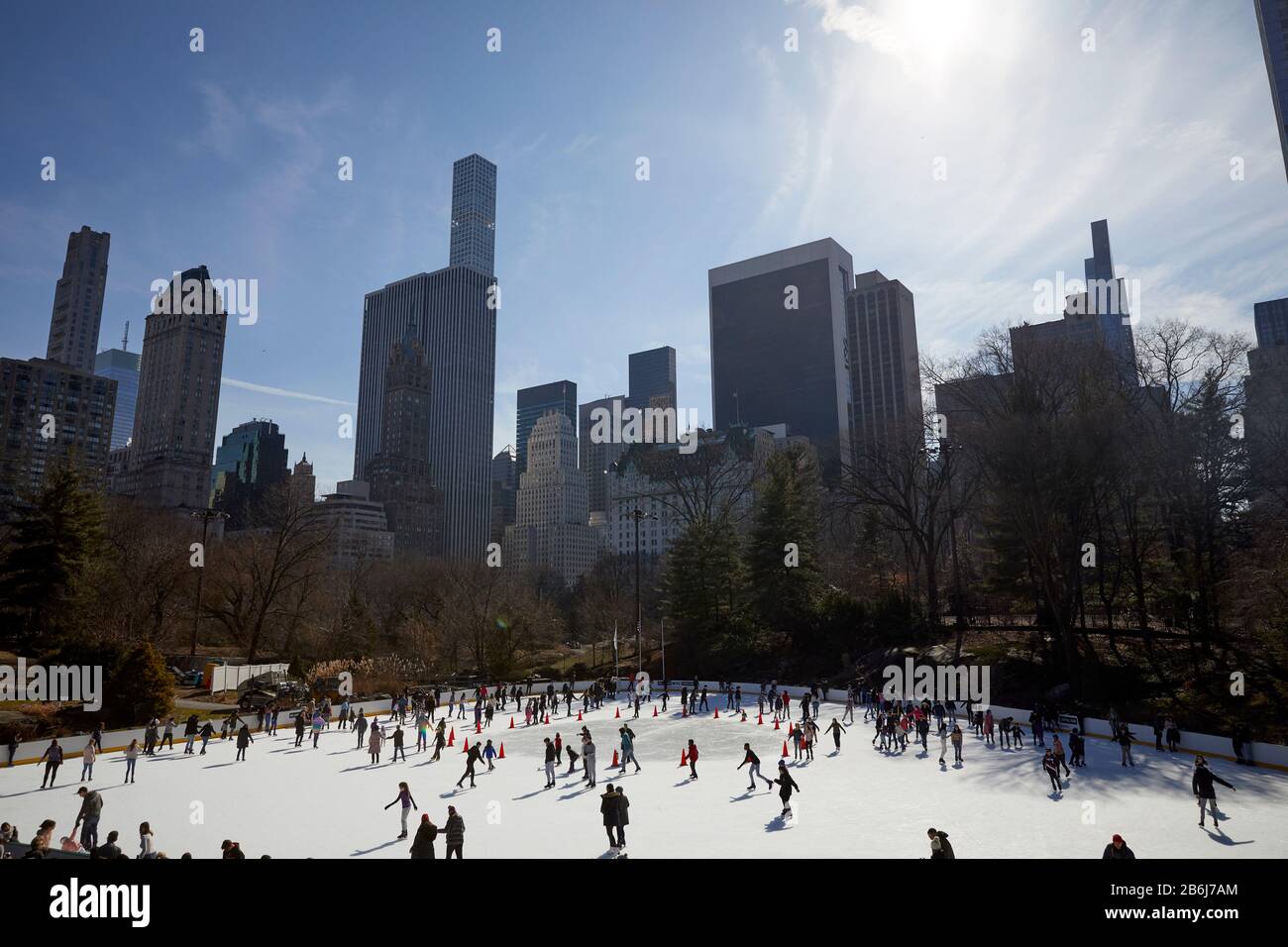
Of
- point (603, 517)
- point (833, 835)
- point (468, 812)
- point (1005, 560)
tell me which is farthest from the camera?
point (603, 517)

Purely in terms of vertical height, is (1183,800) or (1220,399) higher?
(1220,399)

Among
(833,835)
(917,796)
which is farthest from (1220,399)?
(833,835)

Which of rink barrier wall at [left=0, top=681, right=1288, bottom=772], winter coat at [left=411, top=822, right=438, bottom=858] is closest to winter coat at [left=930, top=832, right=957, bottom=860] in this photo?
winter coat at [left=411, top=822, right=438, bottom=858]

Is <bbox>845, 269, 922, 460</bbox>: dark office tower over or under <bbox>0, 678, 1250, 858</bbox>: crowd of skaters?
over

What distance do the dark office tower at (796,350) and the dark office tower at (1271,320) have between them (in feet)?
357

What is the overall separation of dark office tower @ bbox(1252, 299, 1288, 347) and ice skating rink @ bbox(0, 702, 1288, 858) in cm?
22449

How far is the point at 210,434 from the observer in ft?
636

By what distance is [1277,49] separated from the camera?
102 meters

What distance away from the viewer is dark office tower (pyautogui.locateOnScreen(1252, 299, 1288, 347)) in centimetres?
18893

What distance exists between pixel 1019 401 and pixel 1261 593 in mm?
12199

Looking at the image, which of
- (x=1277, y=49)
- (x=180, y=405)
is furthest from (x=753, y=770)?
(x=180, y=405)

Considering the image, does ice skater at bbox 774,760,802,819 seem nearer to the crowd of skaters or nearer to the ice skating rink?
the crowd of skaters

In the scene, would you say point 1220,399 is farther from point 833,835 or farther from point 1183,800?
point 833,835

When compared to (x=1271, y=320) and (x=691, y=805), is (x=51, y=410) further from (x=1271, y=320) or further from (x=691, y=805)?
(x=1271, y=320)
